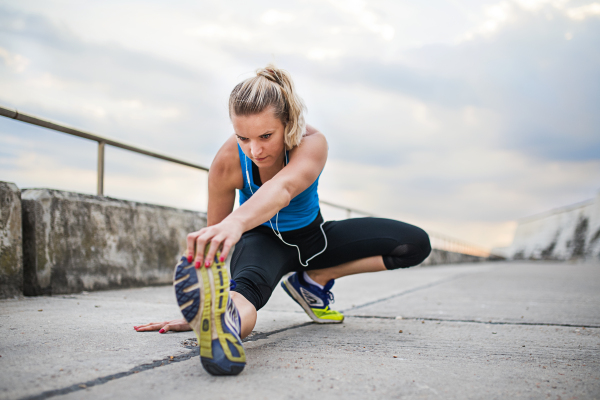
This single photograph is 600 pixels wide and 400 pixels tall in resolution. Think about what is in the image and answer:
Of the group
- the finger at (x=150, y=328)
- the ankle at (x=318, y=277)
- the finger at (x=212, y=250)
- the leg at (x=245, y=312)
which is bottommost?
the finger at (x=150, y=328)

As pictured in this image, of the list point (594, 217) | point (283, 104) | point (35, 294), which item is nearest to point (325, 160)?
point (283, 104)

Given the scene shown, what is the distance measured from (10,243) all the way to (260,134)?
169cm

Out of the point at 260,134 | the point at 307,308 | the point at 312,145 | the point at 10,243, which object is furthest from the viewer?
the point at 10,243

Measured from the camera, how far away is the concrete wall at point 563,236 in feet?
64.2

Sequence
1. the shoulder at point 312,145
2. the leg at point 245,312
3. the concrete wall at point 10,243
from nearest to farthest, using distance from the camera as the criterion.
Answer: the leg at point 245,312
the shoulder at point 312,145
the concrete wall at point 10,243

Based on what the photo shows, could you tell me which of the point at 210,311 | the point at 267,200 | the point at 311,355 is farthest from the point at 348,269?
the point at 210,311

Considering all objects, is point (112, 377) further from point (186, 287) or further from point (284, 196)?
point (284, 196)

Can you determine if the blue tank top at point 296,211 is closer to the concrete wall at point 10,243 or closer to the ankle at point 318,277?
the ankle at point 318,277

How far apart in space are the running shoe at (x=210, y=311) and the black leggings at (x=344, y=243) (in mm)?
739

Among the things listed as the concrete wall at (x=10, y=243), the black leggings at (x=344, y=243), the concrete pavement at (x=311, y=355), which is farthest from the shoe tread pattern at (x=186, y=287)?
the concrete wall at (x=10, y=243)

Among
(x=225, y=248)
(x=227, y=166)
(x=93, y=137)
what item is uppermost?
(x=93, y=137)

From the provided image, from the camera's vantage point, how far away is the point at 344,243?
2201mm

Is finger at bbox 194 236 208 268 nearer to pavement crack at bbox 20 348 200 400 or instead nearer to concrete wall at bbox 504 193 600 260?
pavement crack at bbox 20 348 200 400

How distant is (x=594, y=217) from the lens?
20.9m
